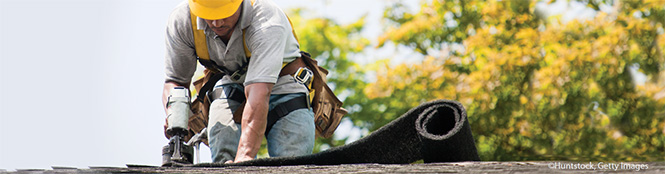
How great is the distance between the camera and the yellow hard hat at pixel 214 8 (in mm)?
3779

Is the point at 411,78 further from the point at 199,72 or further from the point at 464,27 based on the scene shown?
the point at 199,72

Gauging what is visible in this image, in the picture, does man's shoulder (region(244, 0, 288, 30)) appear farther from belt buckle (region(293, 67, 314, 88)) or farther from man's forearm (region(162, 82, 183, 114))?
man's forearm (region(162, 82, 183, 114))

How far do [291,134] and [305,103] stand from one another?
212 millimetres

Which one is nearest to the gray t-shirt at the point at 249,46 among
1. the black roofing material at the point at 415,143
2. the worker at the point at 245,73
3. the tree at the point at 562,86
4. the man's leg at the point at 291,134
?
the worker at the point at 245,73

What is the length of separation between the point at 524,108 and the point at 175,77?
32.4 ft

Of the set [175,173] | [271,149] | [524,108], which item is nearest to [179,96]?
[271,149]

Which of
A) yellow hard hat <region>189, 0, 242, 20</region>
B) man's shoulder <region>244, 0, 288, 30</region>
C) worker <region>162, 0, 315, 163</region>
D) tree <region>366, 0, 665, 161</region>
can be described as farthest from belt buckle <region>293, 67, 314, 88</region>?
tree <region>366, 0, 665, 161</region>

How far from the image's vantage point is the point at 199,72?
15867 mm

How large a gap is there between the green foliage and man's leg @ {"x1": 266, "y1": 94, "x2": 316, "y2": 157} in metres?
9.17

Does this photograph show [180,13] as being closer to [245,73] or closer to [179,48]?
[179,48]

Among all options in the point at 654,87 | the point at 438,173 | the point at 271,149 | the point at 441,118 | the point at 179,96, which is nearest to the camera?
the point at 438,173

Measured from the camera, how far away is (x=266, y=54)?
3.80 meters

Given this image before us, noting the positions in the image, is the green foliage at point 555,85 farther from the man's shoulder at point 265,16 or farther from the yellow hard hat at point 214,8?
the yellow hard hat at point 214,8

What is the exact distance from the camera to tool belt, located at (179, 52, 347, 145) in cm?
425
